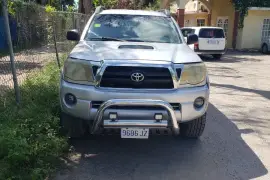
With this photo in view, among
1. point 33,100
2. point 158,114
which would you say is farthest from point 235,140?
point 33,100

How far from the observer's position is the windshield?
5.08m

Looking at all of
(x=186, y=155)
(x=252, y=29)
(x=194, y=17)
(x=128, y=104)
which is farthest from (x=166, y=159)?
(x=194, y=17)

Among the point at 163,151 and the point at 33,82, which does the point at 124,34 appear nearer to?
the point at 163,151

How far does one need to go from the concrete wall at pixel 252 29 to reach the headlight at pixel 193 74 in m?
20.5

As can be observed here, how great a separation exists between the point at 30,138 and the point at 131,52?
1683mm

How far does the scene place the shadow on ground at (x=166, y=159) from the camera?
3.76 meters

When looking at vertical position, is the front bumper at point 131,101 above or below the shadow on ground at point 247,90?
above

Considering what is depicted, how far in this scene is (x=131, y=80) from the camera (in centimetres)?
378

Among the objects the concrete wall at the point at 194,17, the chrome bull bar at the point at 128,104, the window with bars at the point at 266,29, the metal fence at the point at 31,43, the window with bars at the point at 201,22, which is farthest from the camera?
the window with bars at the point at 201,22

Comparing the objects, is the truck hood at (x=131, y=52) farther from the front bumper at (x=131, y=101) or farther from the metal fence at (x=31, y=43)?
the metal fence at (x=31, y=43)

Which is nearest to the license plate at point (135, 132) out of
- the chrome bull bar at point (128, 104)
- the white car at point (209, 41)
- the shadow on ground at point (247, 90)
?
the chrome bull bar at point (128, 104)

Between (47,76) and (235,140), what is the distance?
425 centimetres

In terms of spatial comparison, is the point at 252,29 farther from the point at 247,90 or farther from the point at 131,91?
the point at 131,91

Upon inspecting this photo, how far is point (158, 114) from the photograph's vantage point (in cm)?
367
